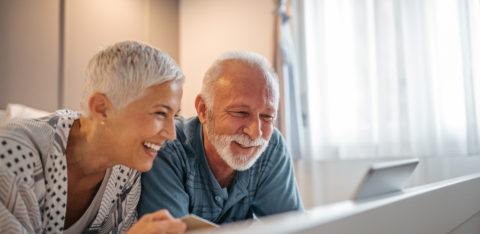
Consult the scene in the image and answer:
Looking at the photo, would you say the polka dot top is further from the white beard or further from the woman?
the white beard

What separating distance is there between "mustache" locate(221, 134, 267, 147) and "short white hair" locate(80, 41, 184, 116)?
0.41 m

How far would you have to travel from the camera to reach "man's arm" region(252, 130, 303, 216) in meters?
1.37

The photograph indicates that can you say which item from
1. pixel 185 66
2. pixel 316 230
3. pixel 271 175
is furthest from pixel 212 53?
pixel 316 230

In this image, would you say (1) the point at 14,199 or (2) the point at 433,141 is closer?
(1) the point at 14,199

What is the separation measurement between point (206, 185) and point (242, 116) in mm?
273

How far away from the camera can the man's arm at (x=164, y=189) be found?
113 cm

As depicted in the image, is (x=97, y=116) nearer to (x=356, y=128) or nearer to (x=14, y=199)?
(x=14, y=199)

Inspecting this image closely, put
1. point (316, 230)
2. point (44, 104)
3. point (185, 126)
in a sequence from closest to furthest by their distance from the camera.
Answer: point (316, 230) → point (185, 126) → point (44, 104)

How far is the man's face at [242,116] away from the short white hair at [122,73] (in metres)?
0.37

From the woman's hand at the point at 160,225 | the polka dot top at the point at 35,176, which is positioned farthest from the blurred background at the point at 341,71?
the woman's hand at the point at 160,225

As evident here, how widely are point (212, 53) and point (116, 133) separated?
2.62m

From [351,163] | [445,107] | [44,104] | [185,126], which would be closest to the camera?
[185,126]

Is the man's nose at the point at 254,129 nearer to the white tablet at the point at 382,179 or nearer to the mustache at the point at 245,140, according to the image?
the mustache at the point at 245,140

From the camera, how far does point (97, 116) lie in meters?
0.94
